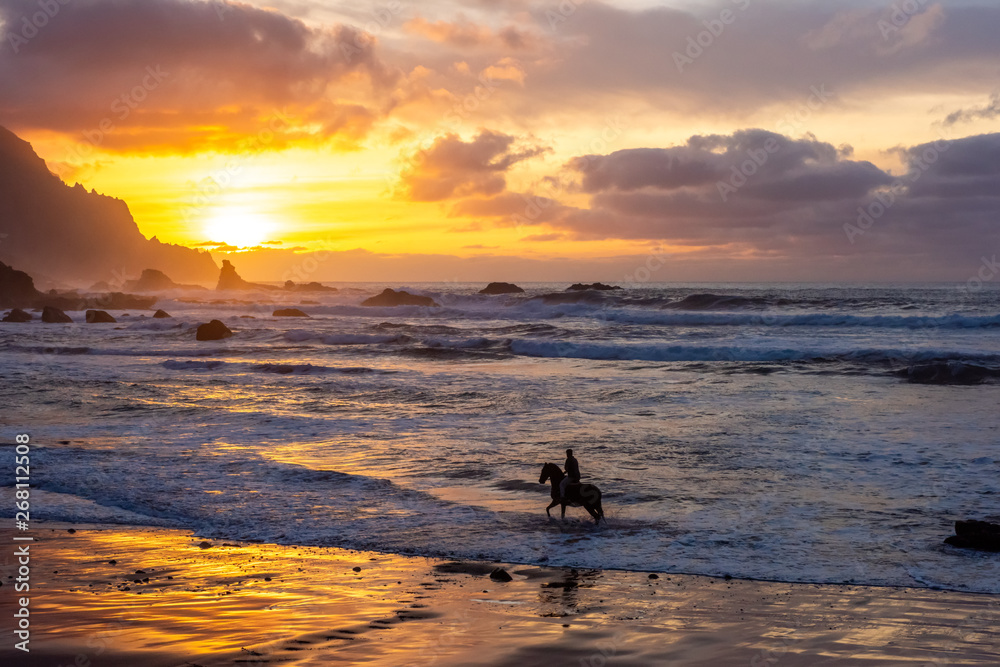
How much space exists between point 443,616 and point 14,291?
279 ft

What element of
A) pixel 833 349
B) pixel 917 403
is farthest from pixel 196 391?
pixel 833 349

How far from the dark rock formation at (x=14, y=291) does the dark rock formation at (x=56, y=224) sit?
74.7 metres

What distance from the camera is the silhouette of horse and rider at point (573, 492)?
10203 millimetres

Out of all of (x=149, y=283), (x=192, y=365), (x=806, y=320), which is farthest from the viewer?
(x=149, y=283)

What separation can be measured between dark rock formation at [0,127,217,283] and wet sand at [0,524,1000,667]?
159 meters

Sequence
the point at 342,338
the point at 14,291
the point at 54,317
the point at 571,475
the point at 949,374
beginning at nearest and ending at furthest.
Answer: the point at 571,475, the point at 949,374, the point at 342,338, the point at 54,317, the point at 14,291

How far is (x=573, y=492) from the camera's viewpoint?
10273 millimetres

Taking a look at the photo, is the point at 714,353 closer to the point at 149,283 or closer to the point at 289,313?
the point at 289,313

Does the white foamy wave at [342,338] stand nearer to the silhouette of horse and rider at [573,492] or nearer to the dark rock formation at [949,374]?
the dark rock formation at [949,374]

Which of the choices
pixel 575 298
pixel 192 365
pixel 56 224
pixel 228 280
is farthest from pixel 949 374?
pixel 56 224

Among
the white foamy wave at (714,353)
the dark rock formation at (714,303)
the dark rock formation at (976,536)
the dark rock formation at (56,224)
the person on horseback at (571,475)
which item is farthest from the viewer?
the dark rock formation at (56,224)

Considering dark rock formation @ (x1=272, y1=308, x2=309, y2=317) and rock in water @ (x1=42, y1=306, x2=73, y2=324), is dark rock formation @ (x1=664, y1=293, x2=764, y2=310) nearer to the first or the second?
dark rock formation @ (x1=272, y1=308, x2=309, y2=317)

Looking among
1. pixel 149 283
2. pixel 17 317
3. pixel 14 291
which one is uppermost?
pixel 149 283

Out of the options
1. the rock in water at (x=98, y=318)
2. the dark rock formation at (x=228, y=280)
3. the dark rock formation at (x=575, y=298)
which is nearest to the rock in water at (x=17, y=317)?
the rock in water at (x=98, y=318)
